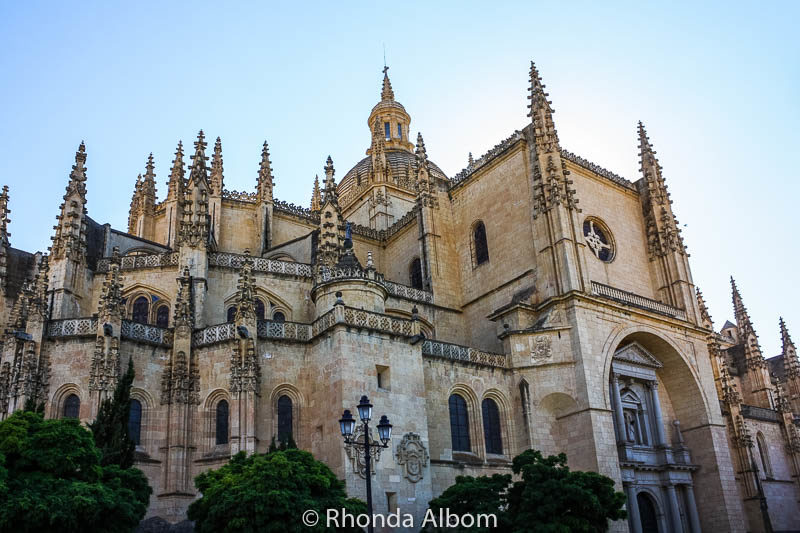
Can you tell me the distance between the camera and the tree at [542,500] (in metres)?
17.5

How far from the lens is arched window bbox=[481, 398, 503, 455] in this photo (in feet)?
84.1

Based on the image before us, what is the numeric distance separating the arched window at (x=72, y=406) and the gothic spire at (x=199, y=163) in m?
10.4

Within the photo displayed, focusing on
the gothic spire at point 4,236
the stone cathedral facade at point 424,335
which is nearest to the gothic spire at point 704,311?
the stone cathedral facade at point 424,335

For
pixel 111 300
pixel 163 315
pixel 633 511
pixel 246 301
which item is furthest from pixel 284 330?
pixel 633 511

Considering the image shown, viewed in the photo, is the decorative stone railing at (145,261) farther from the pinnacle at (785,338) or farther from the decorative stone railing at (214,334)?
the pinnacle at (785,338)

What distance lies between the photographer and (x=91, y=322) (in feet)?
74.6

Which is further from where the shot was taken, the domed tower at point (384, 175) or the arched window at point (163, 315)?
the domed tower at point (384, 175)

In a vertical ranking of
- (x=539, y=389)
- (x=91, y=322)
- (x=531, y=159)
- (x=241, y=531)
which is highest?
(x=531, y=159)

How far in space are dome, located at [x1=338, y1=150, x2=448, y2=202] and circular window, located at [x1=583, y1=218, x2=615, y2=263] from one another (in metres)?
17.8

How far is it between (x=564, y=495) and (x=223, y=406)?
1077 cm

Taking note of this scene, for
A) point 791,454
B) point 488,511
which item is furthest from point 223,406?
point 791,454

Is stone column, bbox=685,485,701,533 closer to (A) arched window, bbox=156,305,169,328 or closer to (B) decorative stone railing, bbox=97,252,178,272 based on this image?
(A) arched window, bbox=156,305,169,328

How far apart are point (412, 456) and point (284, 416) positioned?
4.24 m

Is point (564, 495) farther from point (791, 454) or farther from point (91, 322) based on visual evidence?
point (791, 454)
